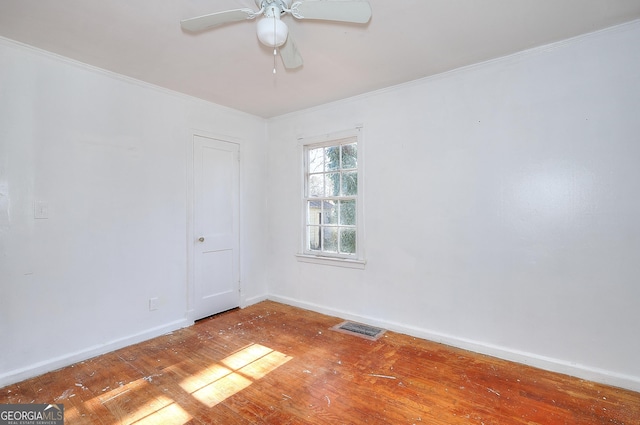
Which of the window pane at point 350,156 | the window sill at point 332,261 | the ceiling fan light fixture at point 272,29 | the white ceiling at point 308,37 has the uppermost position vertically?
the white ceiling at point 308,37

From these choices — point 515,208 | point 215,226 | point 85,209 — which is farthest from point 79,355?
point 515,208

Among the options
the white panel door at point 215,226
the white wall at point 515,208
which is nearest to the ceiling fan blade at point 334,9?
the white wall at point 515,208

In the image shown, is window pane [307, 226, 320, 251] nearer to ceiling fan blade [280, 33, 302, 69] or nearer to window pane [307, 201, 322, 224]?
window pane [307, 201, 322, 224]

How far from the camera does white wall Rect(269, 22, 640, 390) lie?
2273 millimetres

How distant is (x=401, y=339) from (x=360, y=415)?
1256 millimetres

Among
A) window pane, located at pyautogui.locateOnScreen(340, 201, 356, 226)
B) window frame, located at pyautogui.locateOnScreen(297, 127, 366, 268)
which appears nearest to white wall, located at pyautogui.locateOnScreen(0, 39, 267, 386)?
window frame, located at pyautogui.locateOnScreen(297, 127, 366, 268)

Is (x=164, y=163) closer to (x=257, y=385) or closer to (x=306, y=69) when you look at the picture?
(x=306, y=69)

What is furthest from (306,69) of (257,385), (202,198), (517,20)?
(257,385)

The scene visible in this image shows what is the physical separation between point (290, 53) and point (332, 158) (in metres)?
1.78

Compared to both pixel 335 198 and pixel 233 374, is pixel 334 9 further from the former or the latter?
pixel 233 374

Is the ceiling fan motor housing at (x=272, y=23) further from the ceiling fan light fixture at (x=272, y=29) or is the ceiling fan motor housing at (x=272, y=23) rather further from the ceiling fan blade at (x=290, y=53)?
the ceiling fan blade at (x=290, y=53)

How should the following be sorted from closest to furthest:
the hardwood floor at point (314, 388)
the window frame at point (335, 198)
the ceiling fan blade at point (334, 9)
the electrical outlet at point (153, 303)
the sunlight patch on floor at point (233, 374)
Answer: the ceiling fan blade at point (334, 9) < the hardwood floor at point (314, 388) < the sunlight patch on floor at point (233, 374) < the electrical outlet at point (153, 303) < the window frame at point (335, 198)

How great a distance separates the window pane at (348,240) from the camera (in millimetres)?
3668

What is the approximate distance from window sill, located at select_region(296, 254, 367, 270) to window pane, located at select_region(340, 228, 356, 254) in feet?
0.43
